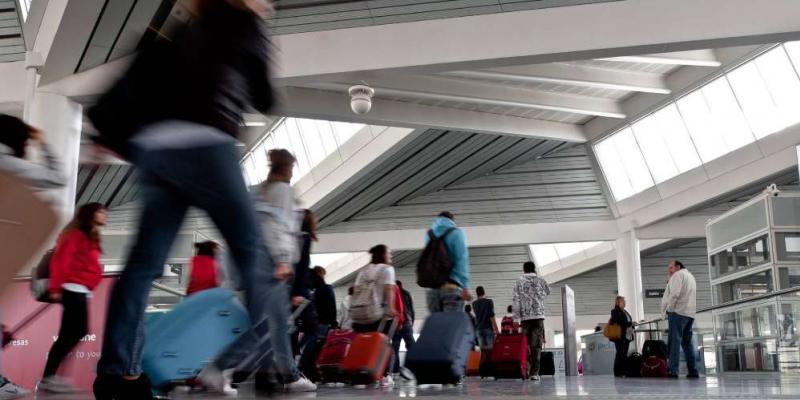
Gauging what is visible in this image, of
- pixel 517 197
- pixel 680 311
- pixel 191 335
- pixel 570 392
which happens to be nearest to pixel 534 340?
pixel 680 311

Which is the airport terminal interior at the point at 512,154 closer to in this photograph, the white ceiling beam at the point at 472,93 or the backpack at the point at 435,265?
the white ceiling beam at the point at 472,93

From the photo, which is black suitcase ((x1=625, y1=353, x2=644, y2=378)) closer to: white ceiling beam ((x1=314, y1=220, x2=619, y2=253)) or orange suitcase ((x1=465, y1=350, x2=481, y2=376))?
orange suitcase ((x1=465, y1=350, x2=481, y2=376))

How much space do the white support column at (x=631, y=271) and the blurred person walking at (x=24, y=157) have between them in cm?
2338

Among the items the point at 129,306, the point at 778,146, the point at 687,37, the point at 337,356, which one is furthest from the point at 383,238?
the point at 129,306

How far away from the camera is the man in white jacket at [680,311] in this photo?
37.0 feet

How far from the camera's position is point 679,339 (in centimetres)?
1163

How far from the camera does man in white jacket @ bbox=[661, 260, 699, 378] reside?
11281 millimetres

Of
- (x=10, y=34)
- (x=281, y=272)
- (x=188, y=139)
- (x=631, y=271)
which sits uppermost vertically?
(x=10, y=34)

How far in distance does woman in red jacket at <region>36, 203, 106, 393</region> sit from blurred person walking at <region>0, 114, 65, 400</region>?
147cm

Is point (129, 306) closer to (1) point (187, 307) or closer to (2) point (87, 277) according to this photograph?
(1) point (187, 307)

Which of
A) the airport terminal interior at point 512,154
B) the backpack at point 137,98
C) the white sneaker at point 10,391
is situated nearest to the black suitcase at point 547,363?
the airport terminal interior at point 512,154

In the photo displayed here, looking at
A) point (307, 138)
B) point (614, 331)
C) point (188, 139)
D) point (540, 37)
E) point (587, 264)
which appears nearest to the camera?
point (188, 139)

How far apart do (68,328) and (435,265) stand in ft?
10.3

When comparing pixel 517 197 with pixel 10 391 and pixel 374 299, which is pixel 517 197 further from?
pixel 10 391
